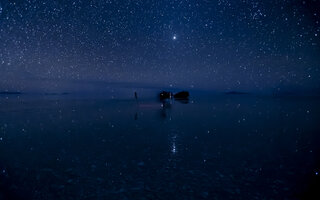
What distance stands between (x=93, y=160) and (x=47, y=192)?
2393mm

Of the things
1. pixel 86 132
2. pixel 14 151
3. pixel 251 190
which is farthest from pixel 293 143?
pixel 14 151

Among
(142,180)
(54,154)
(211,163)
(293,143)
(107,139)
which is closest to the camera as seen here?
(142,180)

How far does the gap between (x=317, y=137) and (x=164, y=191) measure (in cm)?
1072

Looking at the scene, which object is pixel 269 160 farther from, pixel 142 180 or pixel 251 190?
pixel 142 180

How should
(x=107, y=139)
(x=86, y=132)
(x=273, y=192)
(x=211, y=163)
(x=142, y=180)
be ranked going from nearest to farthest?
(x=273, y=192), (x=142, y=180), (x=211, y=163), (x=107, y=139), (x=86, y=132)

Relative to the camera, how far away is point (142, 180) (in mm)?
5852

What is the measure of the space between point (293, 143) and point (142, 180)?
27.9ft

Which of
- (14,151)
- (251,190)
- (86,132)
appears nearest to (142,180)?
(251,190)

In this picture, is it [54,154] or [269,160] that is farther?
[54,154]

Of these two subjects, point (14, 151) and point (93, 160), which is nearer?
point (93, 160)

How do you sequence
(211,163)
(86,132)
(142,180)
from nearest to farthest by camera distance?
(142,180) → (211,163) → (86,132)

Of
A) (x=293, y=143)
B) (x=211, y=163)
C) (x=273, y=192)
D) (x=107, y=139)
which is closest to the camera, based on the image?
(x=273, y=192)

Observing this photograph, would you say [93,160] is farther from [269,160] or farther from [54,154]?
[269,160]

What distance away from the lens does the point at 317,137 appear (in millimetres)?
11039
